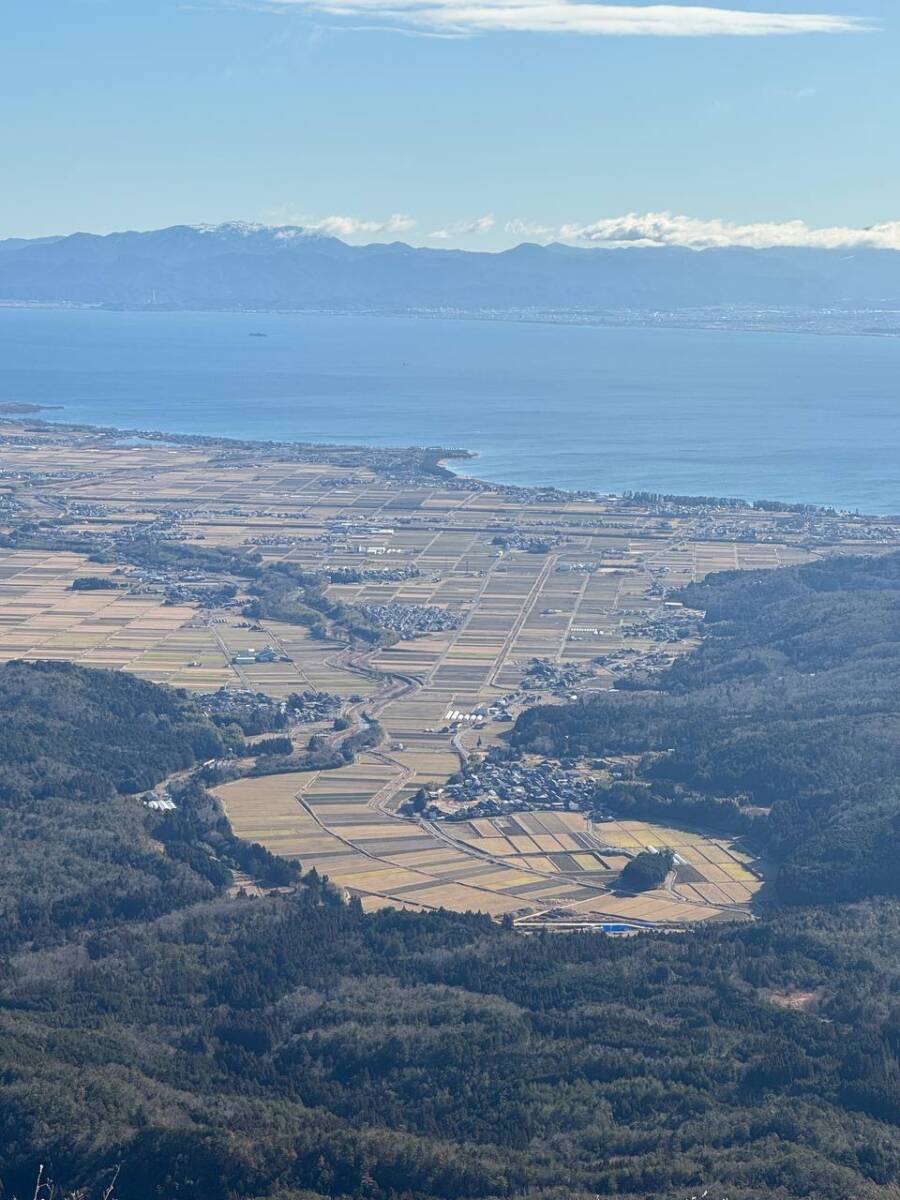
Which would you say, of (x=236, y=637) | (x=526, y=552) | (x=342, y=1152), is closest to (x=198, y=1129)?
(x=342, y=1152)

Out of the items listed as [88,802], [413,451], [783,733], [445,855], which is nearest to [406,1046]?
[445,855]

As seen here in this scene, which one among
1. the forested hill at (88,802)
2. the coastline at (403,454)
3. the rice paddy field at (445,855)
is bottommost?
the rice paddy field at (445,855)

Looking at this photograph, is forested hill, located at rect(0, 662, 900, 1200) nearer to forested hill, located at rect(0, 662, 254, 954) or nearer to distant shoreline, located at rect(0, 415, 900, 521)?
forested hill, located at rect(0, 662, 254, 954)

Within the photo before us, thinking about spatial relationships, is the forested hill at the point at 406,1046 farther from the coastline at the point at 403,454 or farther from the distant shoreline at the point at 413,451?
the distant shoreline at the point at 413,451

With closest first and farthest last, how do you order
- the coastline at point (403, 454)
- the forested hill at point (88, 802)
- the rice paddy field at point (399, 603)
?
the forested hill at point (88, 802) → the rice paddy field at point (399, 603) → the coastline at point (403, 454)

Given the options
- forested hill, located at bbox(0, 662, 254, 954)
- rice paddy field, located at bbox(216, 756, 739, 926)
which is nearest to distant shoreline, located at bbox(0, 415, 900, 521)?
forested hill, located at bbox(0, 662, 254, 954)

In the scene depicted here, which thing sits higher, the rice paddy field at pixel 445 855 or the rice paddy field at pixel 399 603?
the rice paddy field at pixel 399 603

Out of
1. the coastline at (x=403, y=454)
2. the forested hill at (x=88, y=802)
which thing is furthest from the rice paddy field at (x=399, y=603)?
the forested hill at (x=88, y=802)

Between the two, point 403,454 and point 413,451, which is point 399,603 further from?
point 413,451
